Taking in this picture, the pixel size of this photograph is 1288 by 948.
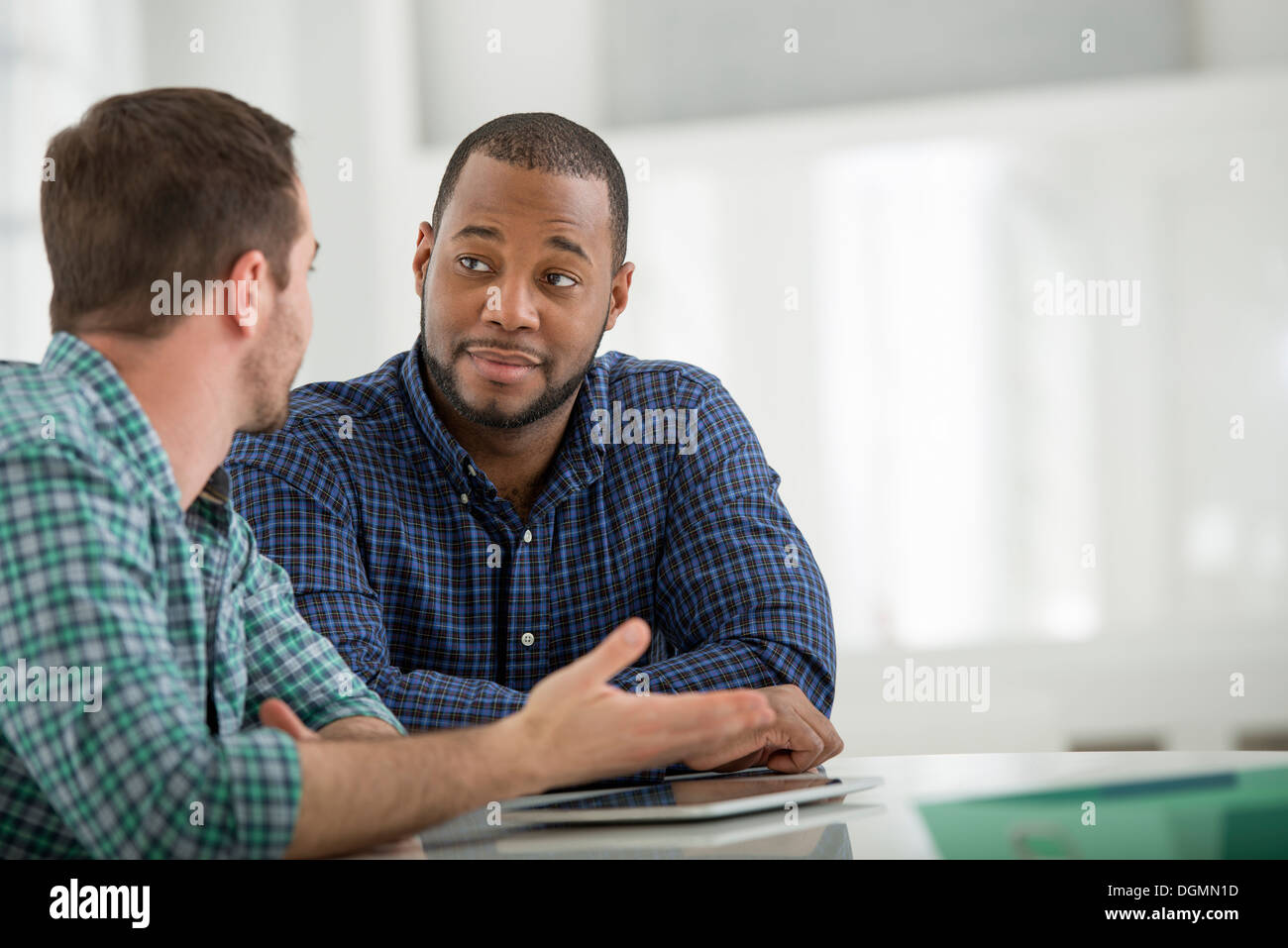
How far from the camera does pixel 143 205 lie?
962mm

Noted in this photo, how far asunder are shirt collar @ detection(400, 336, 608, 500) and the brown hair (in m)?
0.66

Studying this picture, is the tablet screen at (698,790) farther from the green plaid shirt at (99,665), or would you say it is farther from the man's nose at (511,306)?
the man's nose at (511,306)

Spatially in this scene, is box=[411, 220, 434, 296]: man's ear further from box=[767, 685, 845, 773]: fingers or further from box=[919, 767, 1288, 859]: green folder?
box=[919, 767, 1288, 859]: green folder

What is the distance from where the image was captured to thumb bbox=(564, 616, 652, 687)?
0.86 m

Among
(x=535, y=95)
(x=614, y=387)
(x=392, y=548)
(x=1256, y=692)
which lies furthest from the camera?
(x=535, y=95)

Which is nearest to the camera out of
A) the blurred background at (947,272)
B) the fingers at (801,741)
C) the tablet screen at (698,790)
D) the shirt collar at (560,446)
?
the tablet screen at (698,790)

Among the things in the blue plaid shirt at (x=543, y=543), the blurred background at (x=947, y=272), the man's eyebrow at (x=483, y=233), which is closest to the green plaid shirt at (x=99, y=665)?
the blue plaid shirt at (x=543, y=543)

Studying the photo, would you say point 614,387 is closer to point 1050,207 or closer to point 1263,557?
point 1050,207

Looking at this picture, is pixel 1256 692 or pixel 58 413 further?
pixel 1256 692

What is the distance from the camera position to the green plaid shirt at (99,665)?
743 millimetres

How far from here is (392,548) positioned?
1.59 meters

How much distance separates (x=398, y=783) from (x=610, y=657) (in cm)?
16

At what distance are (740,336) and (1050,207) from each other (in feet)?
3.49

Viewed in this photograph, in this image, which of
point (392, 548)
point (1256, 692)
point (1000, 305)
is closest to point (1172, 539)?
point (1256, 692)
